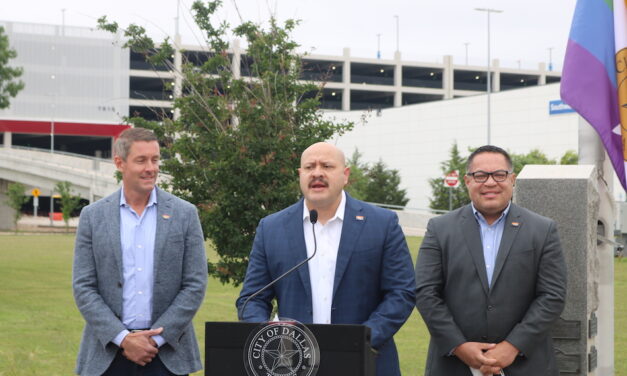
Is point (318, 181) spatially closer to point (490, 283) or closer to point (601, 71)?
point (490, 283)

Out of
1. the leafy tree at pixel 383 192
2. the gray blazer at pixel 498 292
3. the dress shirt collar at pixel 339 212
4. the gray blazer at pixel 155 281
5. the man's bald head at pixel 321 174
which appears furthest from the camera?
the leafy tree at pixel 383 192

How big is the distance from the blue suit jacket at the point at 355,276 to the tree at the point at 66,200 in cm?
5457

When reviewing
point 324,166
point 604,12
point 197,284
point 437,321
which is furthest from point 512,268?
point 604,12

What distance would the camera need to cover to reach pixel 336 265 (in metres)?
4.68

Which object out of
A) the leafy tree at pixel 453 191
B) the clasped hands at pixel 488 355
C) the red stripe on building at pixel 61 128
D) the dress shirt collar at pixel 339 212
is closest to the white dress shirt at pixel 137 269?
the dress shirt collar at pixel 339 212

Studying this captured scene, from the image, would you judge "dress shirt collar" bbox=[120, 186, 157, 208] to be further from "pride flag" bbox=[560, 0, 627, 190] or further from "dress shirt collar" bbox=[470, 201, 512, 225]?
"pride flag" bbox=[560, 0, 627, 190]

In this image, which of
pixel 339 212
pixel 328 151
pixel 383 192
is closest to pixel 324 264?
pixel 339 212

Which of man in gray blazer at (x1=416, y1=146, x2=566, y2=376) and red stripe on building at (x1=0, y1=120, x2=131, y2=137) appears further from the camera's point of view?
red stripe on building at (x1=0, y1=120, x2=131, y2=137)

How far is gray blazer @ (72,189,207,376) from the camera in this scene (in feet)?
16.0

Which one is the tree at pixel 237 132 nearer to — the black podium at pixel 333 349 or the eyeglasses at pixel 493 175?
the eyeglasses at pixel 493 175

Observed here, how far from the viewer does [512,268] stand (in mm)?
5078

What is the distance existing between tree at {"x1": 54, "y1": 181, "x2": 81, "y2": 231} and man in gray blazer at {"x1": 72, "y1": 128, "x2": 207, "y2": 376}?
54.1 metres

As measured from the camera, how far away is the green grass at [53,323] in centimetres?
1069

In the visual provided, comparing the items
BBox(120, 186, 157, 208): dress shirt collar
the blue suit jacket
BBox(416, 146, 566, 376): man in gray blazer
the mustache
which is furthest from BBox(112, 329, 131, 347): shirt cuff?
BBox(416, 146, 566, 376): man in gray blazer
